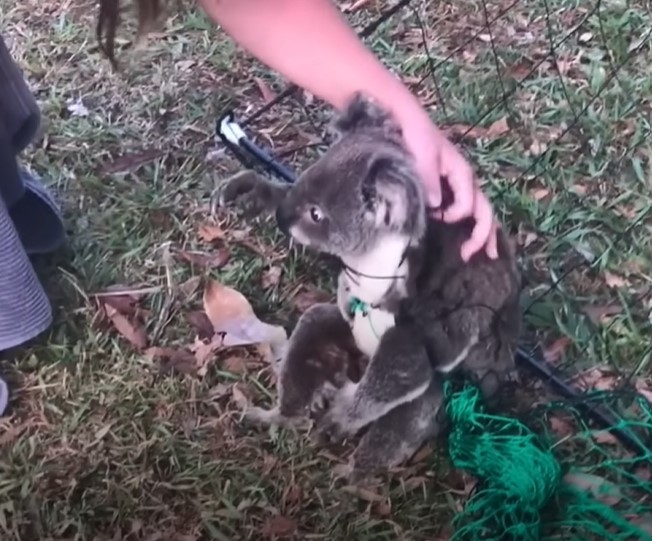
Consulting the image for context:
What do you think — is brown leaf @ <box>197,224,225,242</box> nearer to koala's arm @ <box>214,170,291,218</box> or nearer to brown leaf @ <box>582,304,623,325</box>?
koala's arm @ <box>214,170,291,218</box>

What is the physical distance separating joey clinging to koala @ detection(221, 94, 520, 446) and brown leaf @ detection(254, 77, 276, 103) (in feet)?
2.70

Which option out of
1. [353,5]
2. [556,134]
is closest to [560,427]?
[556,134]

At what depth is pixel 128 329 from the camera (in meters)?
1.77

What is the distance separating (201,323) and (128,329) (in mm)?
115

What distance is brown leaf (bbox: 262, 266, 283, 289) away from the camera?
1.84 meters

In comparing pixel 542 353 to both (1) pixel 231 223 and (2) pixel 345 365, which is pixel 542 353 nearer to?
(2) pixel 345 365

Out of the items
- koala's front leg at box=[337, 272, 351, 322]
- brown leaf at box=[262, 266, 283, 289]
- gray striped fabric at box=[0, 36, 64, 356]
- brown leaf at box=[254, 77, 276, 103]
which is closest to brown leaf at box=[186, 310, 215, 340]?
brown leaf at box=[262, 266, 283, 289]

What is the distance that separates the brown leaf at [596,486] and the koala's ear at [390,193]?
0.47 metres

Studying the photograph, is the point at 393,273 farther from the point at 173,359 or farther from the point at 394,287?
→ the point at 173,359

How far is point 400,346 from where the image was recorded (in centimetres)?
140

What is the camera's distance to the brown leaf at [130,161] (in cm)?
206

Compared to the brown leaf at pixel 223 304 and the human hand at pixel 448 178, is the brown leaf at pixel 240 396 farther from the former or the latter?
the human hand at pixel 448 178

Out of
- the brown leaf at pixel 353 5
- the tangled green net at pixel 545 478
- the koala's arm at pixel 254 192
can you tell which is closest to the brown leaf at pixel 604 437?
the tangled green net at pixel 545 478

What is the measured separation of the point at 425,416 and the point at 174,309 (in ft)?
1.68
